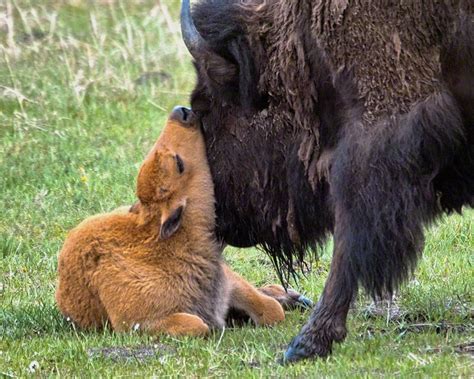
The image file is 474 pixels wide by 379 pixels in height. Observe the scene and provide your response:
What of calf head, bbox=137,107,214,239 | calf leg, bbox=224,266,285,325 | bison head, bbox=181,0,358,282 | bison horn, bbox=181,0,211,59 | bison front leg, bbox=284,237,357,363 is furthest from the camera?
calf leg, bbox=224,266,285,325

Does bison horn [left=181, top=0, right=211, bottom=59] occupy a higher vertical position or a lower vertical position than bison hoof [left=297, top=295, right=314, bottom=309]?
higher

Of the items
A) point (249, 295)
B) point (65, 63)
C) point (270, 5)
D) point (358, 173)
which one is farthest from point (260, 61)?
point (65, 63)

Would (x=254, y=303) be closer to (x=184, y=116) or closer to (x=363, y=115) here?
(x=184, y=116)

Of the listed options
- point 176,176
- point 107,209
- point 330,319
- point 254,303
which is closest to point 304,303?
point 254,303

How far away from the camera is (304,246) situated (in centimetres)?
629

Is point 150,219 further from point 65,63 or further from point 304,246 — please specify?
point 65,63

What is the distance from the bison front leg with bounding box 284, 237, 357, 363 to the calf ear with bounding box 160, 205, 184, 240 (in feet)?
3.27

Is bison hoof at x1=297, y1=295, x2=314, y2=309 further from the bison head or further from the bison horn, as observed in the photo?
the bison horn

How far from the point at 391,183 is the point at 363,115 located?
318mm

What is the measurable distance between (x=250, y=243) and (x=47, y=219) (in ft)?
9.12

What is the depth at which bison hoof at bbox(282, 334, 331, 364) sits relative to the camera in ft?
17.9

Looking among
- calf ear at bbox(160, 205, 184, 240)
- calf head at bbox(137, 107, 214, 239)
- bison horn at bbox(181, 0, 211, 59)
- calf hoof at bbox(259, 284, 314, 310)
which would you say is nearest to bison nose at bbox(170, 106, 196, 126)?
calf head at bbox(137, 107, 214, 239)

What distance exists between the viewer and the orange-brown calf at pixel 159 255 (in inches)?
243

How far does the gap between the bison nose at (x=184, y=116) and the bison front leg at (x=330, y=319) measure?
1.16 metres
